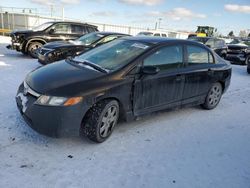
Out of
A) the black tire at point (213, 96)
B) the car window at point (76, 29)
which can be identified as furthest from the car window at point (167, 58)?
the car window at point (76, 29)

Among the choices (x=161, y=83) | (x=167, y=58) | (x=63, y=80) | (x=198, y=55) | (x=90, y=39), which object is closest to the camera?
(x=63, y=80)

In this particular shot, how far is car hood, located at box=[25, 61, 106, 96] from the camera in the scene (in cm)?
294

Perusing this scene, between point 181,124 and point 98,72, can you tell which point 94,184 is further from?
point 181,124

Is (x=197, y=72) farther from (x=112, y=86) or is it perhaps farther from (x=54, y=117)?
(x=54, y=117)

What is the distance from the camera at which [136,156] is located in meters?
3.13

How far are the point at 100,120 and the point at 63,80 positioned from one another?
0.73 meters

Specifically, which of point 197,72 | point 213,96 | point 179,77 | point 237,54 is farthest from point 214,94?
point 237,54

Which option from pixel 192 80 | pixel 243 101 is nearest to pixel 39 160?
pixel 192 80

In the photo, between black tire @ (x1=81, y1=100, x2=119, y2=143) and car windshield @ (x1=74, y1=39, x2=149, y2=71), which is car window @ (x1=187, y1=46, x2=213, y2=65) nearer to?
car windshield @ (x1=74, y1=39, x2=149, y2=71)

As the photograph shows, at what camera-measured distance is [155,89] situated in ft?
12.3

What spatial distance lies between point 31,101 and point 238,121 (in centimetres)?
385

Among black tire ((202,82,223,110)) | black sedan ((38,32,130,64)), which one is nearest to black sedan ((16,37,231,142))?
black tire ((202,82,223,110))

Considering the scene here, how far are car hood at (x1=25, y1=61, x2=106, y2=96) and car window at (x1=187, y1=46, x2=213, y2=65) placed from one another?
191cm

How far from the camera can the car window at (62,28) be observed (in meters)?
10.4
